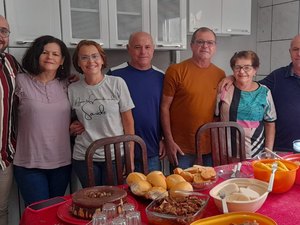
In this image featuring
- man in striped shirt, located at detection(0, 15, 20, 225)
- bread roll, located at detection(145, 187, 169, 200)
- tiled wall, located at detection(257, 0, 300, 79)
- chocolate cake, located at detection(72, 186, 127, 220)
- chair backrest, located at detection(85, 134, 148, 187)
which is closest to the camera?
chocolate cake, located at detection(72, 186, 127, 220)

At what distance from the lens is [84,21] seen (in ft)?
7.47

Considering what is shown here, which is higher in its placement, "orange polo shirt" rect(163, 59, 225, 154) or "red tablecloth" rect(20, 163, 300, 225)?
"orange polo shirt" rect(163, 59, 225, 154)

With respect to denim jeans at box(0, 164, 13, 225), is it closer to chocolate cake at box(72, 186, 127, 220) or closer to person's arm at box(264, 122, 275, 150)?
chocolate cake at box(72, 186, 127, 220)

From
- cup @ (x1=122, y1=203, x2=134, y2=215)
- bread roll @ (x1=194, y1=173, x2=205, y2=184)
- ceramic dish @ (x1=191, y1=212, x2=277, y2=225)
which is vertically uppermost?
cup @ (x1=122, y1=203, x2=134, y2=215)

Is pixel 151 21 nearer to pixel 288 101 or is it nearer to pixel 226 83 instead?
pixel 226 83

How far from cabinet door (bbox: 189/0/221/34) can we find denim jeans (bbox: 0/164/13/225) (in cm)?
175

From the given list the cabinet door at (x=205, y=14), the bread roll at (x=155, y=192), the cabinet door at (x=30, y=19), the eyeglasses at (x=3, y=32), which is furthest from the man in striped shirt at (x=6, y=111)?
the cabinet door at (x=205, y=14)

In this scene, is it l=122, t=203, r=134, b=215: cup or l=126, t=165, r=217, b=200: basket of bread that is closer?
l=122, t=203, r=134, b=215: cup

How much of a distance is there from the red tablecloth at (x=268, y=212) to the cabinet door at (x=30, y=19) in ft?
4.26

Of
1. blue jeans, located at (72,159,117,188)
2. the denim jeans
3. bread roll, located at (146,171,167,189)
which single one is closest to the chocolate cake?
bread roll, located at (146,171,167,189)

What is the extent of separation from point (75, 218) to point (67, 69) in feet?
3.79

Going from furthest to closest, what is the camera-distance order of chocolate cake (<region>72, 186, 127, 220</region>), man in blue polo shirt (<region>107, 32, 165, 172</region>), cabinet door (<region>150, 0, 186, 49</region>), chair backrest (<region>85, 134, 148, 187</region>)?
1. cabinet door (<region>150, 0, 186, 49</region>)
2. man in blue polo shirt (<region>107, 32, 165, 172</region>)
3. chair backrest (<region>85, 134, 148, 187</region>)
4. chocolate cake (<region>72, 186, 127, 220</region>)

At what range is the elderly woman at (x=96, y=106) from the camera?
5.87ft

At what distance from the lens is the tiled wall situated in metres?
3.09
